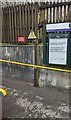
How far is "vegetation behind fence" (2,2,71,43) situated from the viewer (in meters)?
5.80

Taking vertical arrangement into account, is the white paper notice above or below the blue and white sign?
below

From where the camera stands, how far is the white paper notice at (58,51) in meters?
5.73

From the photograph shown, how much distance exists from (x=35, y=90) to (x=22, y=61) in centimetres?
132

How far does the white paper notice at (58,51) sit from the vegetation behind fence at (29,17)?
0.55 m

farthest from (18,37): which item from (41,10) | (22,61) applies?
(41,10)

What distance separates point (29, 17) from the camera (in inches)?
258

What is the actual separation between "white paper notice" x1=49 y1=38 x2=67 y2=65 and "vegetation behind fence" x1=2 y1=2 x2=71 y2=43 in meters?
0.55

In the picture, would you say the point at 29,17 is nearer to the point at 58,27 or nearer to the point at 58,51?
Result: the point at 58,27

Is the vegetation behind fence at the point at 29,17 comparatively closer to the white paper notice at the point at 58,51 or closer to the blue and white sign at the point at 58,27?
the blue and white sign at the point at 58,27

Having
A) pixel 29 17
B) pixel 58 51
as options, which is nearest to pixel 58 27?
pixel 58 51

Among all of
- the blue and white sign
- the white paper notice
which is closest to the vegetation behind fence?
the blue and white sign

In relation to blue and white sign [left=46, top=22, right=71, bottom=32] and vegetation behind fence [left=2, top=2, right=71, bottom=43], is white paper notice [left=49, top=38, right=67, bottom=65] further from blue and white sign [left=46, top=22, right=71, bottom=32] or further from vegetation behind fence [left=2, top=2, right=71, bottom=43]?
vegetation behind fence [left=2, top=2, right=71, bottom=43]

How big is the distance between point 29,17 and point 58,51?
168 cm

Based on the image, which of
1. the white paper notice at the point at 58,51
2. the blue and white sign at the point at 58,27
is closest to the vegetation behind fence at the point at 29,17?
the blue and white sign at the point at 58,27
